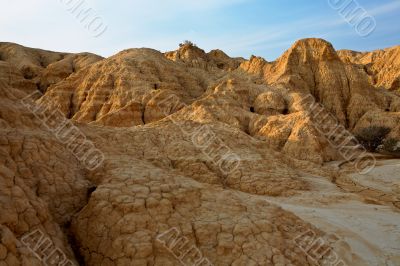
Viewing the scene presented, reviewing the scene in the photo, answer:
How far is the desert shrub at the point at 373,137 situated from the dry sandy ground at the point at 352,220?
9058mm

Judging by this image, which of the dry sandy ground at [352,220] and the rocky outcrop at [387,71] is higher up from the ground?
the rocky outcrop at [387,71]

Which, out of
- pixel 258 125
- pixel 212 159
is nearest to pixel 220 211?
pixel 212 159

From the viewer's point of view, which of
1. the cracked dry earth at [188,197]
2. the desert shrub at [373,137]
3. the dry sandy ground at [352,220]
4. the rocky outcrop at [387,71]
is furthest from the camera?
the rocky outcrop at [387,71]

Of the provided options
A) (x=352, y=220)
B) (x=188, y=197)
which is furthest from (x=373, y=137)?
(x=188, y=197)

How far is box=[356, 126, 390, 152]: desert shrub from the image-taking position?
16594 mm

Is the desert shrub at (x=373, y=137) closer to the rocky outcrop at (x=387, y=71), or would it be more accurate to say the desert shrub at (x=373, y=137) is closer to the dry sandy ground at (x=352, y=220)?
the dry sandy ground at (x=352, y=220)

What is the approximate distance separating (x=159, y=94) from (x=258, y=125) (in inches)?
225

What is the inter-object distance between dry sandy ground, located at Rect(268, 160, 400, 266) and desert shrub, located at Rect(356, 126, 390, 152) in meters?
9.06

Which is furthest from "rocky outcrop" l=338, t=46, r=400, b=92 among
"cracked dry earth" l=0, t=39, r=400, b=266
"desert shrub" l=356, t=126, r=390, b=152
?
"cracked dry earth" l=0, t=39, r=400, b=266

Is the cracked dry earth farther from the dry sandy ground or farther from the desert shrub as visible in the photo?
the desert shrub

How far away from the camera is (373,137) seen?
16625 millimetres

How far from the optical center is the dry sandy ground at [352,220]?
475 centimetres

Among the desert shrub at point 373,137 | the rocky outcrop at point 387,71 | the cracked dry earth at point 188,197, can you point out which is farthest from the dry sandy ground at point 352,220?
the rocky outcrop at point 387,71

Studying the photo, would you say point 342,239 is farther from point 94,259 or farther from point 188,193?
point 94,259
